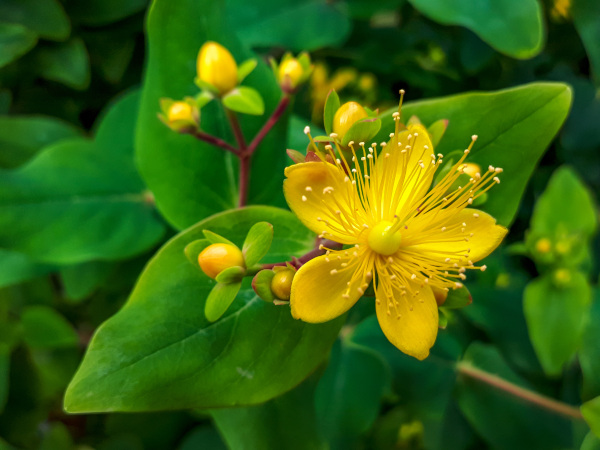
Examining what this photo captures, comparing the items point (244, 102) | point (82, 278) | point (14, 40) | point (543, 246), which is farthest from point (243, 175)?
point (543, 246)

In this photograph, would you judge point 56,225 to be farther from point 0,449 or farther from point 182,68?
point 0,449

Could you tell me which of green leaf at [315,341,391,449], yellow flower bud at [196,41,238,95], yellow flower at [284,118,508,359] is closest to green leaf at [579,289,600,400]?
green leaf at [315,341,391,449]

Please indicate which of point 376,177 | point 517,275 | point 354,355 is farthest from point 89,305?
point 517,275

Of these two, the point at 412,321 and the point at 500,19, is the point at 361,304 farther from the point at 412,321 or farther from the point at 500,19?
the point at 500,19

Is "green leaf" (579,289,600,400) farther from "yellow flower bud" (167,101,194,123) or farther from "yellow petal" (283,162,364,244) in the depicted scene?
"yellow flower bud" (167,101,194,123)

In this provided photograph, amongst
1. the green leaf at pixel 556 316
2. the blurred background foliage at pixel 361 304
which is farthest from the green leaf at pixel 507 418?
the green leaf at pixel 556 316

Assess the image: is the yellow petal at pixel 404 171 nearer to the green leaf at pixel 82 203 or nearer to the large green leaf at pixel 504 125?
the large green leaf at pixel 504 125
